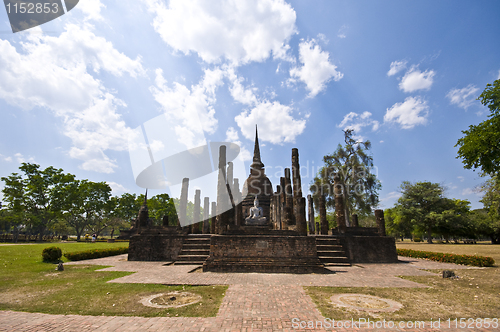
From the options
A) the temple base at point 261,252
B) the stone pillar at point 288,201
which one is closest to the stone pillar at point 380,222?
the stone pillar at point 288,201

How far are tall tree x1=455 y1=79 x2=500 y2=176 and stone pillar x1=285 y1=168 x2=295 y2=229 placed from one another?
37.6ft

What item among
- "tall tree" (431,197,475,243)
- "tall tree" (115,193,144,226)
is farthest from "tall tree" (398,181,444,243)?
"tall tree" (115,193,144,226)

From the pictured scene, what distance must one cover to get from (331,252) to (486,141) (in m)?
10.1

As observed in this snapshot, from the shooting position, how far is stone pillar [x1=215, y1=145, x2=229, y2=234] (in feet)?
47.6

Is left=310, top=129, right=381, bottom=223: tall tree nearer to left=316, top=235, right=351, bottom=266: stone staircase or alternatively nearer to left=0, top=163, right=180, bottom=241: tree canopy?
left=316, top=235, right=351, bottom=266: stone staircase

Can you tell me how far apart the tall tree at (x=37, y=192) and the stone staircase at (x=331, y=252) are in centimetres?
4002

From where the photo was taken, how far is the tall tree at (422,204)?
38.9 m

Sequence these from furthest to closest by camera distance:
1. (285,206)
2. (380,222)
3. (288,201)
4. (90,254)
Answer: (288,201), (285,206), (380,222), (90,254)

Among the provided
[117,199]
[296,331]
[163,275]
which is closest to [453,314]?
[296,331]

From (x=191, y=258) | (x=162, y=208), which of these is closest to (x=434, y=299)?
(x=191, y=258)

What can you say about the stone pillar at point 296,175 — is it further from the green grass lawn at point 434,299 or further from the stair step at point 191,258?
the green grass lawn at point 434,299

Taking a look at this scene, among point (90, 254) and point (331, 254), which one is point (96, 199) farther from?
point (331, 254)

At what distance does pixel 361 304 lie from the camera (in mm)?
6199

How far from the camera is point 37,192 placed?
3594 centimetres
